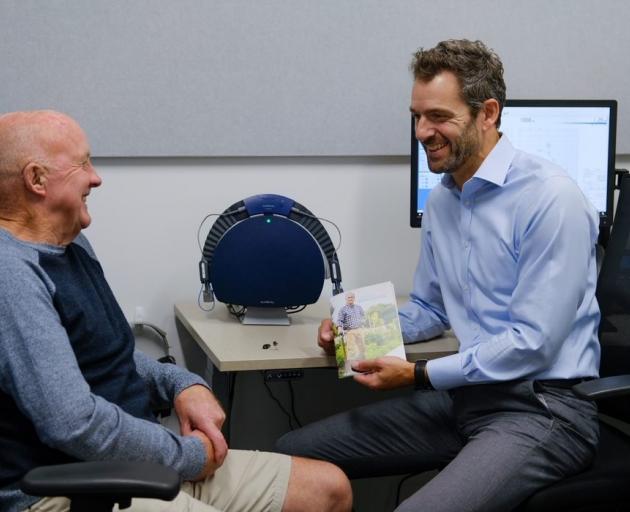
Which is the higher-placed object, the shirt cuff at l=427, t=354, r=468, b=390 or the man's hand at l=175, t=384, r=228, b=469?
the shirt cuff at l=427, t=354, r=468, b=390

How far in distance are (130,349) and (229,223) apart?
0.63 m

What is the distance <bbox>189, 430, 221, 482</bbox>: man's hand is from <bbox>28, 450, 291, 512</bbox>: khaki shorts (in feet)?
0.11

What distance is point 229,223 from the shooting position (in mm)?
2303

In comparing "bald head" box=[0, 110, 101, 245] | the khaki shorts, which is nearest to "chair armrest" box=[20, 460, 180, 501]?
the khaki shorts

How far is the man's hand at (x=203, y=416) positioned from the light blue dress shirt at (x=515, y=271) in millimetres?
457

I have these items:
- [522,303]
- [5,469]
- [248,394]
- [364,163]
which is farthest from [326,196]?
[5,469]

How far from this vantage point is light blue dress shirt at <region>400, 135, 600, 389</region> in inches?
71.0

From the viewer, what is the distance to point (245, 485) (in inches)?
68.9

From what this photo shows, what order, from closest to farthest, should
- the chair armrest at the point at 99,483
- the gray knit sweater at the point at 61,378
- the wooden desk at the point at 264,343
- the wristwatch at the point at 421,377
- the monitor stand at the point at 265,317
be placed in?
the chair armrest at the point at 99,483
the gray knit sweater at the point at 61,378
the wristwatch at the point at 421,377
the wooden desk at the point at 264,343
the monitor stand at the point at 265,317

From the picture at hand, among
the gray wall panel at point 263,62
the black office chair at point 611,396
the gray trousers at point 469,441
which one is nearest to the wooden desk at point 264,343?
the gray trousers at point 469,441

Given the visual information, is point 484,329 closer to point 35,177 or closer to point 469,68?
point 469,68

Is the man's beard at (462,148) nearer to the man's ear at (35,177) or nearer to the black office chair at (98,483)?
the man's ear at (35,177)

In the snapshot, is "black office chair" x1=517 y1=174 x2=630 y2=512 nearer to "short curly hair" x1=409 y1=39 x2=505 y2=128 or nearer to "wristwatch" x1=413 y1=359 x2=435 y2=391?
"wristwatch" x1=413 y1=359 x2=435 y2=391

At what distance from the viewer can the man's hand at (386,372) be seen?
6.25ft
